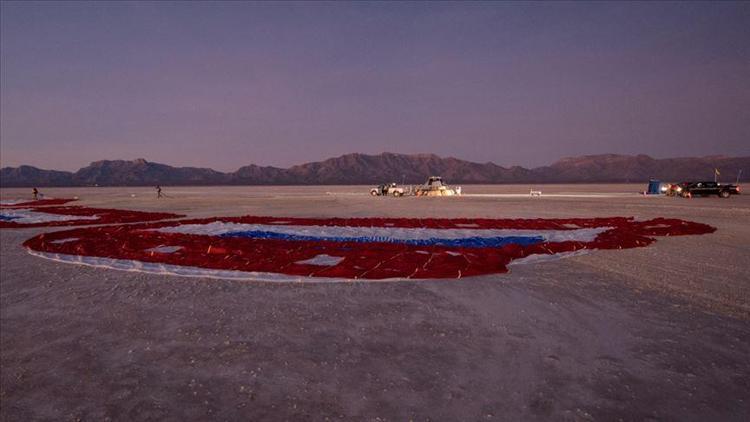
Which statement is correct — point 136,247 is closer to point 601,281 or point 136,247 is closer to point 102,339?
point 102,339

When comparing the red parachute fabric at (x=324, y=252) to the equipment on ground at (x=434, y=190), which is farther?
the equipment on ground at (x=434, y=190)

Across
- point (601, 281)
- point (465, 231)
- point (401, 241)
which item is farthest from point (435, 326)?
point (465, 231)

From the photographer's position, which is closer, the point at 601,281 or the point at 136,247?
the point at 601,281

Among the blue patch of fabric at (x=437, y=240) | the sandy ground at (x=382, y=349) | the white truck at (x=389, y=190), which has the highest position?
the white truck at (x=389, y=190)

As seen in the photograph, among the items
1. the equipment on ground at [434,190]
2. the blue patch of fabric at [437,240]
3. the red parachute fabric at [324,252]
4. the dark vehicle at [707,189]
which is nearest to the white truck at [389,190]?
the equipment on ground at [434,190]

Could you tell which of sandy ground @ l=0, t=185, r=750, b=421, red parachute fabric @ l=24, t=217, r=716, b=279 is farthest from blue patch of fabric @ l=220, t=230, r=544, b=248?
sandy ground @ l=0, t=185, r=750, b=421

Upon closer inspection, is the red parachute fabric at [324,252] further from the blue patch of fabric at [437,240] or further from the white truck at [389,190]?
the white truck at [389,190]

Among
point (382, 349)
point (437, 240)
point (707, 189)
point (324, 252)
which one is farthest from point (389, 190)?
point (382, 349)

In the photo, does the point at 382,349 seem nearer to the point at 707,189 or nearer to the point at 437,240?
the point at 437,240
